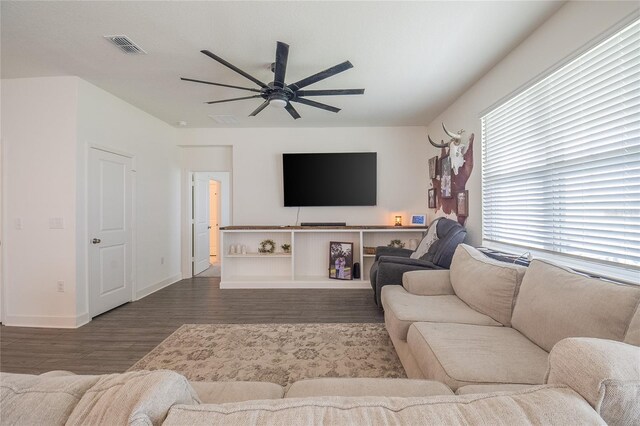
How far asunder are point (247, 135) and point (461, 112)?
3399 millimetres

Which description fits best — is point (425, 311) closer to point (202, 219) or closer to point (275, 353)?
point (275, 353)

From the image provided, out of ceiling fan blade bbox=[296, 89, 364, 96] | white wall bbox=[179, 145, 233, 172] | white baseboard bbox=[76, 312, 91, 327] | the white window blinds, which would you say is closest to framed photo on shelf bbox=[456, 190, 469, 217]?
the white window blinds

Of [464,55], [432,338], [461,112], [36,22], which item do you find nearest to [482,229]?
[461,112]

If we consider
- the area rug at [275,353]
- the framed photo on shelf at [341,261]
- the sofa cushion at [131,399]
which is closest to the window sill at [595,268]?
the area rug at [275,353]

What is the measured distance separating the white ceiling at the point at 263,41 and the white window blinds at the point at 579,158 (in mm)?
613

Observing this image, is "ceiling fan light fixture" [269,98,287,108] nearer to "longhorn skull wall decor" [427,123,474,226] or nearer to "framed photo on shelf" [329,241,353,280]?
"longhorn skull wall decor" [427,123,474,226]

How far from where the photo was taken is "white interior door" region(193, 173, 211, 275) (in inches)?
205

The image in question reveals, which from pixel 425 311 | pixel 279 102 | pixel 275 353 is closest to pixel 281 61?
pixel 279 102

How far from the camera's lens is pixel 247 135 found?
4.84 meters

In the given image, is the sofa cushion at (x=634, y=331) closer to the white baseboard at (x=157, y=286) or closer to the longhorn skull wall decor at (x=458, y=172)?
the longhorn skull wall decor at (x=458, y=172)

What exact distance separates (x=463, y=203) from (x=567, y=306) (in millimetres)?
2169

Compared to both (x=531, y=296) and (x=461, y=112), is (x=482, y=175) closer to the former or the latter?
(x=461, y=112)

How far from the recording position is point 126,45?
2.39 metres

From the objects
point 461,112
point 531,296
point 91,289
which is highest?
point 461,112
